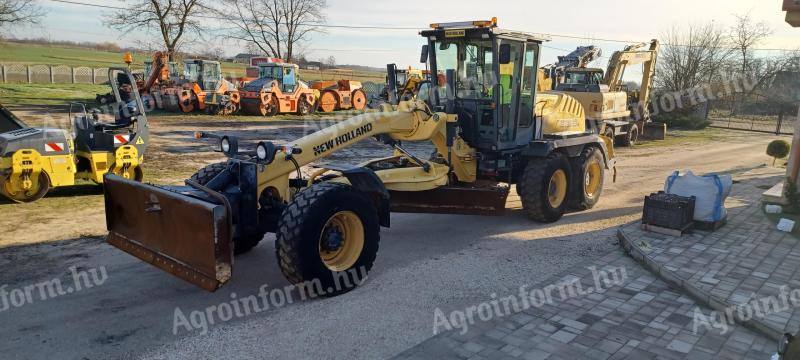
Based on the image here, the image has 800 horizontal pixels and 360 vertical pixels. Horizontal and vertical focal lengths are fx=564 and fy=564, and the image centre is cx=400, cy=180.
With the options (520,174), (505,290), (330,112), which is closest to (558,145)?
(520,174)

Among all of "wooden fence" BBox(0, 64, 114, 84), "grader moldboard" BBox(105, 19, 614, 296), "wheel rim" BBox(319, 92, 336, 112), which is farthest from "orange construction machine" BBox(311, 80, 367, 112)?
"grader moldboard" BBox(105, 19, 614, 296)

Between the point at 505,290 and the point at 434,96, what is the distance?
10.6 feet

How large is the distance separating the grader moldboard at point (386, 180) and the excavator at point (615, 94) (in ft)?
31.4

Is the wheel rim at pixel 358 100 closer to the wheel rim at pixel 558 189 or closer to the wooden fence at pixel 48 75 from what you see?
the wooden fence at pixel 48 75

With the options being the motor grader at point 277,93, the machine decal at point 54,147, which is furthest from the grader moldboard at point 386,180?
the motor grader at point 277,93

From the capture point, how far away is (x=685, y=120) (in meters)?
26.5

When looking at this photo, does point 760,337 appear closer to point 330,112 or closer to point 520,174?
point 520,174

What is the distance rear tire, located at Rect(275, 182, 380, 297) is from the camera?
4.92 meters

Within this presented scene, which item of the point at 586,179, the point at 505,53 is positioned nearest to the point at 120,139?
the point at 505,53

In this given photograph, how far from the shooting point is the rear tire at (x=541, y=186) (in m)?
7.88

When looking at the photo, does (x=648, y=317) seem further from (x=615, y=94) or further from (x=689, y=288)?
(x=615, y=94)

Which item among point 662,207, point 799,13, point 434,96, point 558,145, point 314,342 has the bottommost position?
point 314,342

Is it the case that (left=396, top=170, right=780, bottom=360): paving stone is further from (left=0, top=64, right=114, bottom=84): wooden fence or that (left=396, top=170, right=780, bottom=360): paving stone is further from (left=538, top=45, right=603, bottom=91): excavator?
(left=0, top=64, right=114, bottom=84): wooden fence

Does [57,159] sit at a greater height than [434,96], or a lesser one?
lesser
